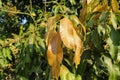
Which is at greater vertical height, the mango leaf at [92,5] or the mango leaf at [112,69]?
the mango leaf at [92,5]

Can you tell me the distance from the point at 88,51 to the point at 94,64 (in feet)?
0.23

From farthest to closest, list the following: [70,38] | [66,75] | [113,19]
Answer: [66,75] → [113,19] → [70,38]

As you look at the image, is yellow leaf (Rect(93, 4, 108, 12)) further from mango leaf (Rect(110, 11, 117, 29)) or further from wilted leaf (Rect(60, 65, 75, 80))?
wilted leaf (Rect(60, 65, 75, 80))

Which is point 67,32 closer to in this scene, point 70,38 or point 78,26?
point 70,38

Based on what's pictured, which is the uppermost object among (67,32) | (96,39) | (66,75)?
(67,32)

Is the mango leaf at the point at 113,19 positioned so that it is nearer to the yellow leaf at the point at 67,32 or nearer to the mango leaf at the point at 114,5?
the mango leaf at the point at 114,5

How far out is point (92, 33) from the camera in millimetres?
1542

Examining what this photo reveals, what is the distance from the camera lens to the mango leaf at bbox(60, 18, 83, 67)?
125 centimetres

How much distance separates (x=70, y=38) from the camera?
1267mm

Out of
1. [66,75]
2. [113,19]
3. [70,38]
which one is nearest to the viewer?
[70,38]

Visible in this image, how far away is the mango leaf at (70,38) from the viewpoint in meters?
1.25

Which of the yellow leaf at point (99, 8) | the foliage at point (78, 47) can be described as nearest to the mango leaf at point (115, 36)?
the foliage at point (78, 47)

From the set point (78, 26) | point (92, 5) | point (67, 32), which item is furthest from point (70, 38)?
point (92, 5)

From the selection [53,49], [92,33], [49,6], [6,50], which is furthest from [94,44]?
[49,6]
